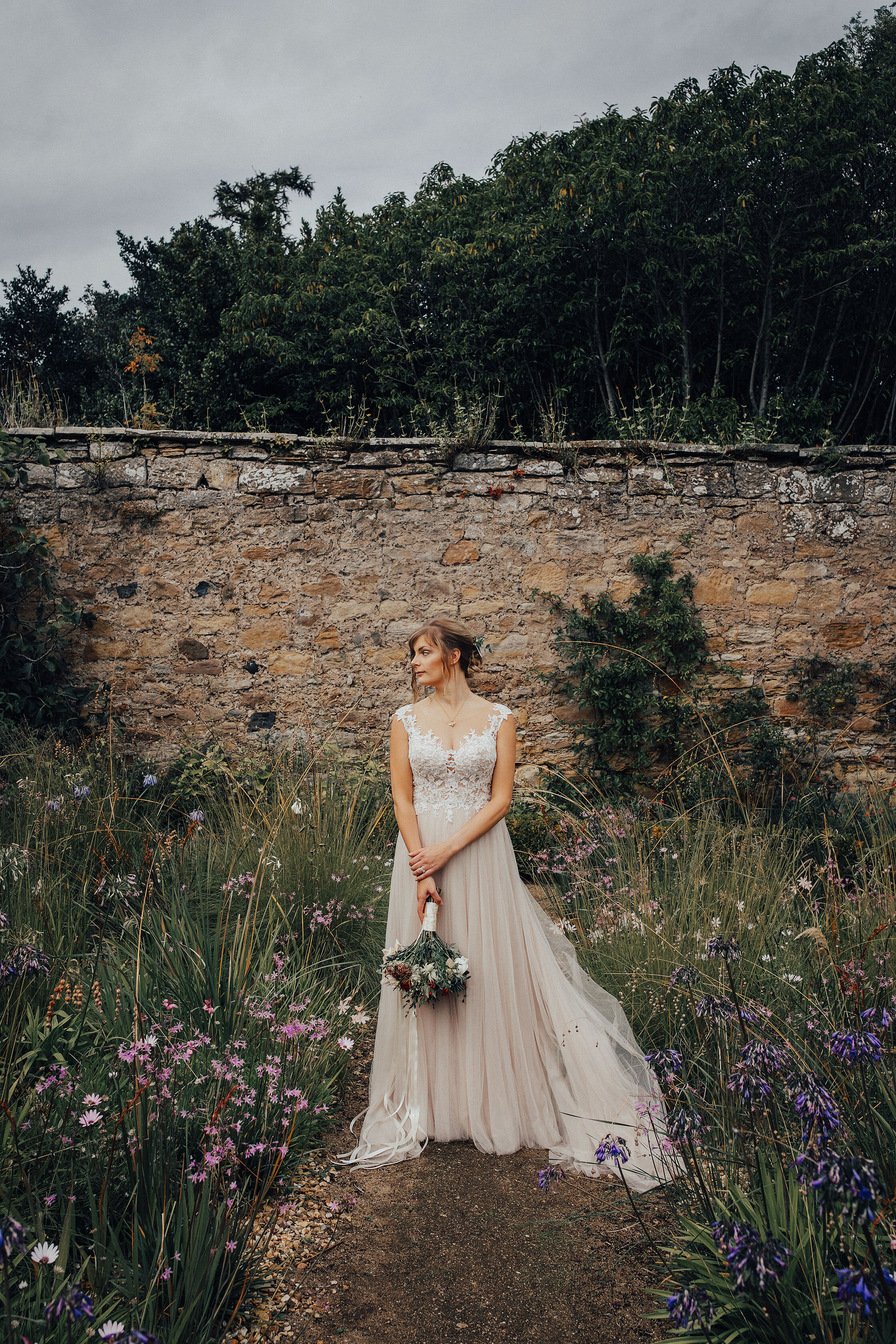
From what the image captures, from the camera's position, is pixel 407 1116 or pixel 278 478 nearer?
pixel 407 1116

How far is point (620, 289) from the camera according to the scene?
9578 millimetres

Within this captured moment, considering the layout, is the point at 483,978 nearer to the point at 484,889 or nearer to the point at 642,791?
the point at 484,889

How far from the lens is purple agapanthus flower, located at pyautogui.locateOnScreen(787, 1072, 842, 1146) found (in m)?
1.33

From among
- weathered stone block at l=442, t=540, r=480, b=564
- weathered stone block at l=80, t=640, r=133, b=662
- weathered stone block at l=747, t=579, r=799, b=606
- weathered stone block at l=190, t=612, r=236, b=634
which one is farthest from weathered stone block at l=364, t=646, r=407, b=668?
weathered stone block at l=747, t=579, r=799, b=606

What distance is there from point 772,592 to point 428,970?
16.7 ft

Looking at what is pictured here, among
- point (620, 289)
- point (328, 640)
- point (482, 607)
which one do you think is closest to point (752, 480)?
point (482, 607)

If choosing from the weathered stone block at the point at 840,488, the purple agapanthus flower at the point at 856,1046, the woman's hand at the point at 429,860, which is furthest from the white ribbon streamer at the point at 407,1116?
the weathered stone block at the point at 840,488

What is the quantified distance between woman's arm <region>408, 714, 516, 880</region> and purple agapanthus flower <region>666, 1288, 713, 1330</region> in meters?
1.65

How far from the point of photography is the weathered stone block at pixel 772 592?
21.4ft

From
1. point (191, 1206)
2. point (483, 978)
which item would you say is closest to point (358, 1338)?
point (191, 1206)

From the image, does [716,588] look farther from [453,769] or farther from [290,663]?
[453,769]

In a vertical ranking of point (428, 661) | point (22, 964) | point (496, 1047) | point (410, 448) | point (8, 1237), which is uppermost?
point (410, 448)

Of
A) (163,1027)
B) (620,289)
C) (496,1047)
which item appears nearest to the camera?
(163,1027)

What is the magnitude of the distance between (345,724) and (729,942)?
16.1 ft
